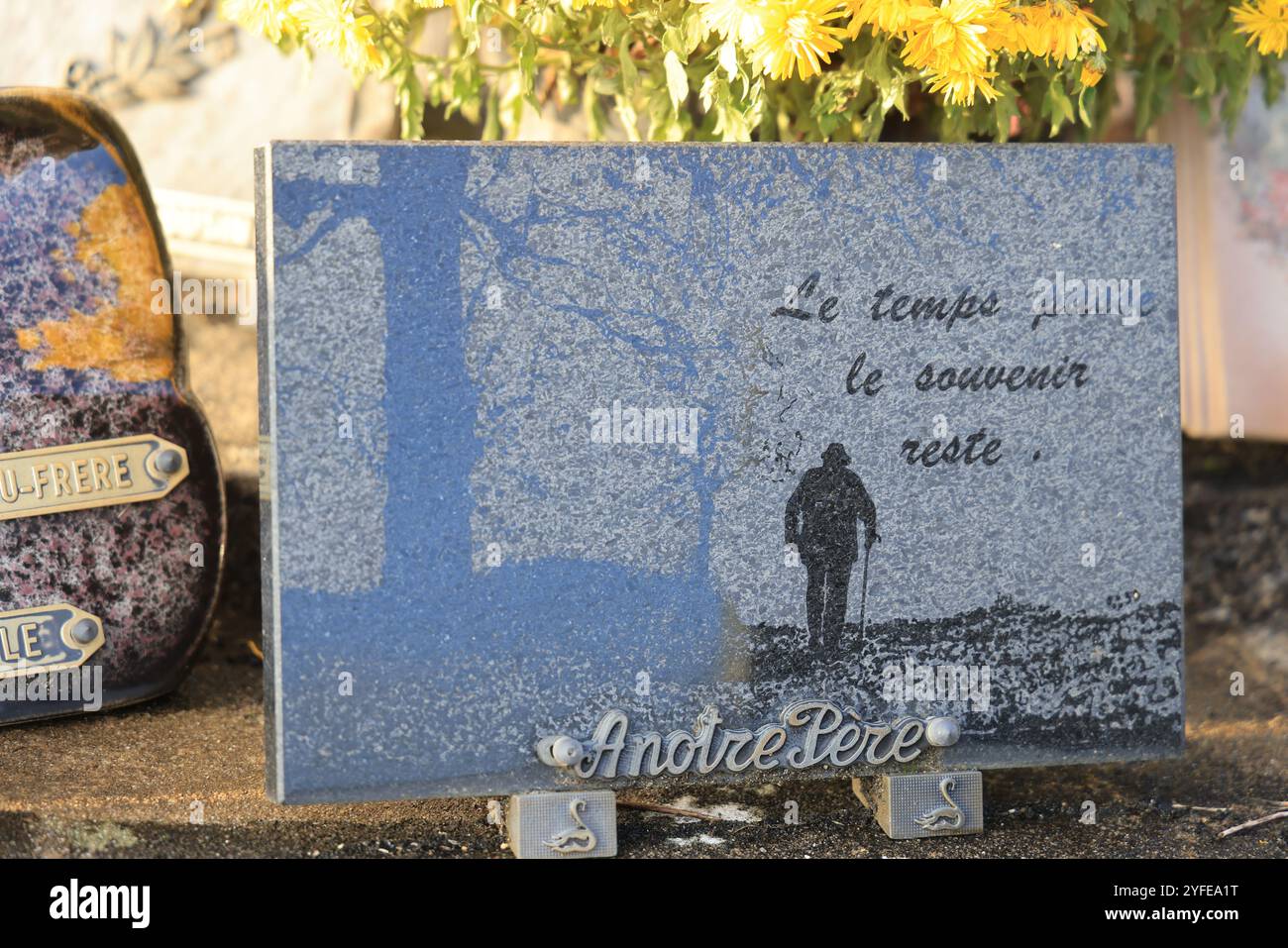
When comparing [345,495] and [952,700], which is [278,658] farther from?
[952,700]

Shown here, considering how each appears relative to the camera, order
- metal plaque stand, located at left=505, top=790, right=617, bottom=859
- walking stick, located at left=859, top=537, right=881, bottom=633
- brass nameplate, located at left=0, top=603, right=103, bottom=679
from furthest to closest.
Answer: brass nameplate, located at left=0, top=603, right=103, bottom=679 < walking stick, located at left=859, top=537, right=881, bottom=633 < metal plaque stand, located at left=505, top=790, right=617, bottom=859

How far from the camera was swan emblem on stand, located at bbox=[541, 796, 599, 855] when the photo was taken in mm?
3127

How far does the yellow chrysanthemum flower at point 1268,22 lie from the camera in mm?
3510

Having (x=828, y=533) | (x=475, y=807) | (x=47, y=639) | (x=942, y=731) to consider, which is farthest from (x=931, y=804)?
(x=47, y=639)

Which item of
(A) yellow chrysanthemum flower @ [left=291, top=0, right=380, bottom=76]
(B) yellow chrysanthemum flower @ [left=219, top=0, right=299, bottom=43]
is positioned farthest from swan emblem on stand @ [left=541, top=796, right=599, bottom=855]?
(B) yellow chrysanthemum flower @ [left=219, top=0, right=299, bottom=43]

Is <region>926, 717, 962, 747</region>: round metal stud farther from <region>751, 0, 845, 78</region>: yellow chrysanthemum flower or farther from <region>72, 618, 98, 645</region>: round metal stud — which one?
<region>72, 618, 98, 645</region>: round metal stud

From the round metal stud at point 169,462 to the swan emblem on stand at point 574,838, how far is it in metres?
1.54

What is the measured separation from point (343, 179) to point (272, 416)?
1.77 feet

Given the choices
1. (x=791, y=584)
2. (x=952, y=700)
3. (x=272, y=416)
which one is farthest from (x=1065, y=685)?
(x=272, y=416)

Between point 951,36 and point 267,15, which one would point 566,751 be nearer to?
point 951,36

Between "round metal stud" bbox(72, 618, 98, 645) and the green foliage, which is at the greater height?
the green foliage

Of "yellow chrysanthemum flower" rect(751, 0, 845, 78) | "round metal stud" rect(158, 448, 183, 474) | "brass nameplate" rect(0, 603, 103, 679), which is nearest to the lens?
"yellow chrysanthemum flower" rect(751, 0, 845, 78)

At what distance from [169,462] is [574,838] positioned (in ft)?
5.24

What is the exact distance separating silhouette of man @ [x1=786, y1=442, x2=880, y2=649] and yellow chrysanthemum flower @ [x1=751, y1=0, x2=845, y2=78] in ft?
2.88
